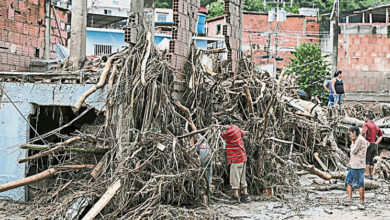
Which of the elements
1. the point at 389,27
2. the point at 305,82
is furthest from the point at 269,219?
the point at 389,27

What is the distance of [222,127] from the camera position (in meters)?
9.81

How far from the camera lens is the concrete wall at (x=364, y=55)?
3303cm

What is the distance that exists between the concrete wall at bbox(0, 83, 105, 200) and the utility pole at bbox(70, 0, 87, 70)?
2253 mm

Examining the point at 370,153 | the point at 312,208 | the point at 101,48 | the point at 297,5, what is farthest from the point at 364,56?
the point at 312,208

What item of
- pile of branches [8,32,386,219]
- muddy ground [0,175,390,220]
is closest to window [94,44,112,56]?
pile of branches [8,32,386,219]

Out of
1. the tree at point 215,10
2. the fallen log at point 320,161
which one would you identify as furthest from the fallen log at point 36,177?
the tree at point 215,10

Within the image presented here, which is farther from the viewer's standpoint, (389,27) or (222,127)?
(389,27)

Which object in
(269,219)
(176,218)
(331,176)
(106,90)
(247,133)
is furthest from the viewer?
(331,176)

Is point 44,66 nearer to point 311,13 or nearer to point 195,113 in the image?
point 195,113

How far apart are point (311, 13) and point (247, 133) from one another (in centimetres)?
3346

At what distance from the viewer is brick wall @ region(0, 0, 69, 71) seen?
1391cm

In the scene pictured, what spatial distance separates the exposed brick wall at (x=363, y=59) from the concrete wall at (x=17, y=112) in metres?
26.2

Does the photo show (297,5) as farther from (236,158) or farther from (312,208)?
(312,208)

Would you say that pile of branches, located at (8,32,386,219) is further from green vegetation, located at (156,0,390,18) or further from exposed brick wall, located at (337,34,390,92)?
green vegetation, located at (156,0,390,18)
